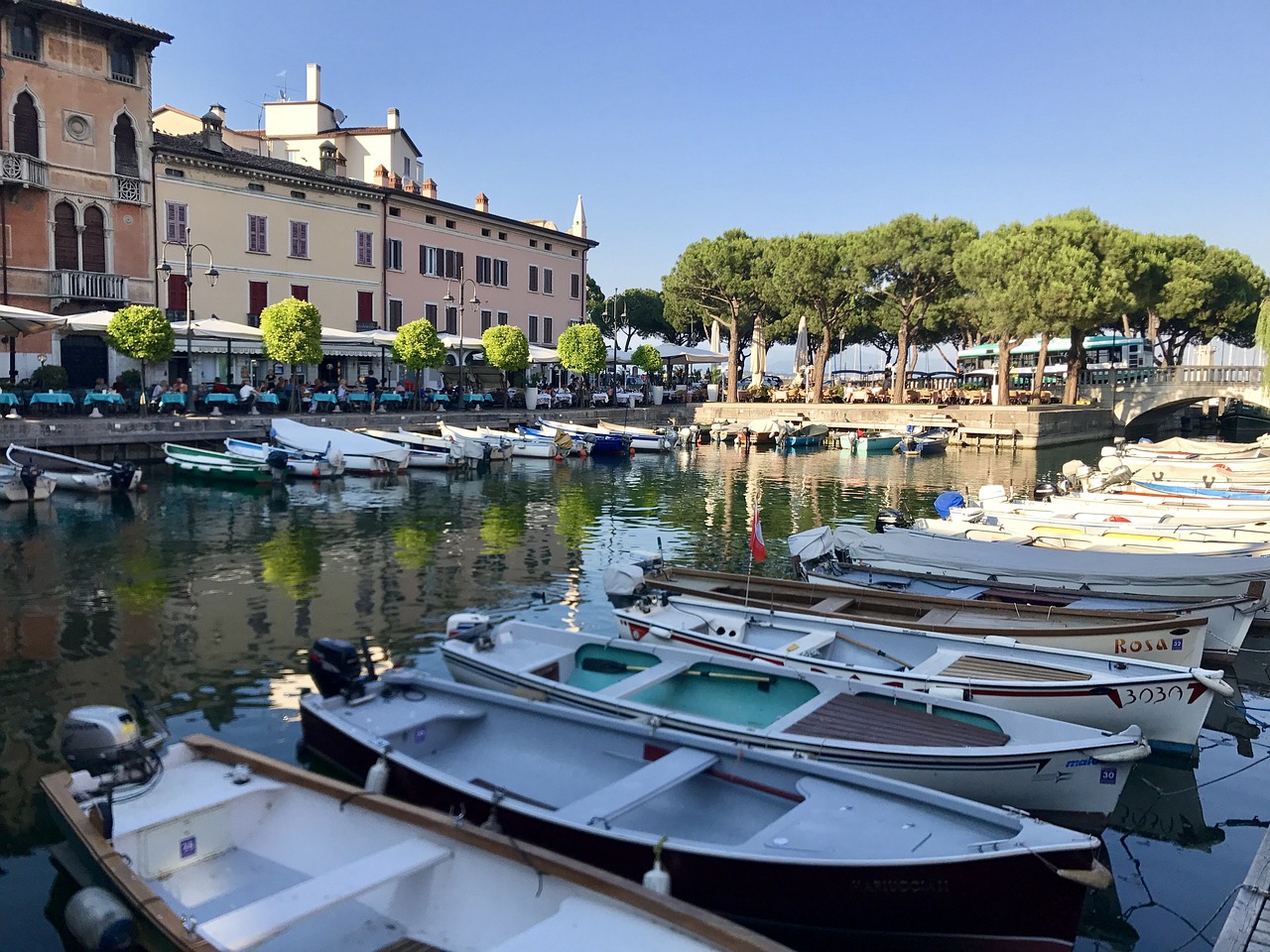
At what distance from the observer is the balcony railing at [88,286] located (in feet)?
112

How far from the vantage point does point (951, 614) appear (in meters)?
12.0

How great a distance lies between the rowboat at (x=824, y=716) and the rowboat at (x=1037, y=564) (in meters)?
5.67

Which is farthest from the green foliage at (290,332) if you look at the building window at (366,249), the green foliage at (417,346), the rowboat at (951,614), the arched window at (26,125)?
the rowboat at (951,614)

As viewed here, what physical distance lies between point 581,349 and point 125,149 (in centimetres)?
2054

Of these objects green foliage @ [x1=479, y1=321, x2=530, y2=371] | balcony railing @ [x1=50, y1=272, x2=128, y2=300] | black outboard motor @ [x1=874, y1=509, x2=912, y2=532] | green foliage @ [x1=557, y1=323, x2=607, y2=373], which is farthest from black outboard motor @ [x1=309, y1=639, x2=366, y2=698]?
green foliage @ [x1=557, y1=323, x2=607, y2=373]

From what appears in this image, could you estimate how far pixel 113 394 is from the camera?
31547 mm

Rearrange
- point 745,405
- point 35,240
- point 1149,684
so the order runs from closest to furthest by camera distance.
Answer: point 1149,684 < point 35,240 < point 745,405

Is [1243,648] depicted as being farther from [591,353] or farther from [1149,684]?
[591,353]

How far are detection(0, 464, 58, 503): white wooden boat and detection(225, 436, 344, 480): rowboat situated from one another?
539 centimetres

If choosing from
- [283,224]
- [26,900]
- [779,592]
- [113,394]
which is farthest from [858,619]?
[283,224]

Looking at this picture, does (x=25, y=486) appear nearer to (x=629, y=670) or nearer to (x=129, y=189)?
(x=129, y=189)

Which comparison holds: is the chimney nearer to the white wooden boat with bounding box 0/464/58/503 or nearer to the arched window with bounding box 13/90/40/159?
the arched window with bounding box 13/90/40/159

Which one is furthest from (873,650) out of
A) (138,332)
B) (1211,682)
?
(138,332)

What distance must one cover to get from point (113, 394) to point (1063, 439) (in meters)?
42.7
